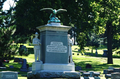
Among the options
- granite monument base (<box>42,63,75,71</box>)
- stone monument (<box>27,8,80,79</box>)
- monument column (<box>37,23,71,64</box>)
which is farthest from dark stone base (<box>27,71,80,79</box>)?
monument column (<box>37,23,71,64</box>)

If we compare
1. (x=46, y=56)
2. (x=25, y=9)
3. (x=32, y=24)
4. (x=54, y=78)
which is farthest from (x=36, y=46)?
(x=25, y=9)

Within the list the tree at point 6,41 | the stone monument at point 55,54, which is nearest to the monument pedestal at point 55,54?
the stone monument at point 55,54

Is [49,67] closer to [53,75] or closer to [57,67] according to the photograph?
[57,67]

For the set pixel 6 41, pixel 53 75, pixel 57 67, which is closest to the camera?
pixel 53 75

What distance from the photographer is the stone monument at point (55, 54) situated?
14047 millimetres

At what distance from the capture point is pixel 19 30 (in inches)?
1608

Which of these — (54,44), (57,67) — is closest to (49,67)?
(57,67)

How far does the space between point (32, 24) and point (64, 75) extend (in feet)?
50.8

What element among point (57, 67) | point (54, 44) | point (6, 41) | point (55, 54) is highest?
point (6, 41)

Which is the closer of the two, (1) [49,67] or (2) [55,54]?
(1) [49,67]

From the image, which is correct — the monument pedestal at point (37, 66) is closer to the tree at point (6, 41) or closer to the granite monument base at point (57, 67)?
the granite monument base at point (57, 67)

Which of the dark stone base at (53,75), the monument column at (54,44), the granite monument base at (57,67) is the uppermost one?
the monument column at (54,44)

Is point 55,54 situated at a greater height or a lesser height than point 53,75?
greater

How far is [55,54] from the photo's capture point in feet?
47.2
